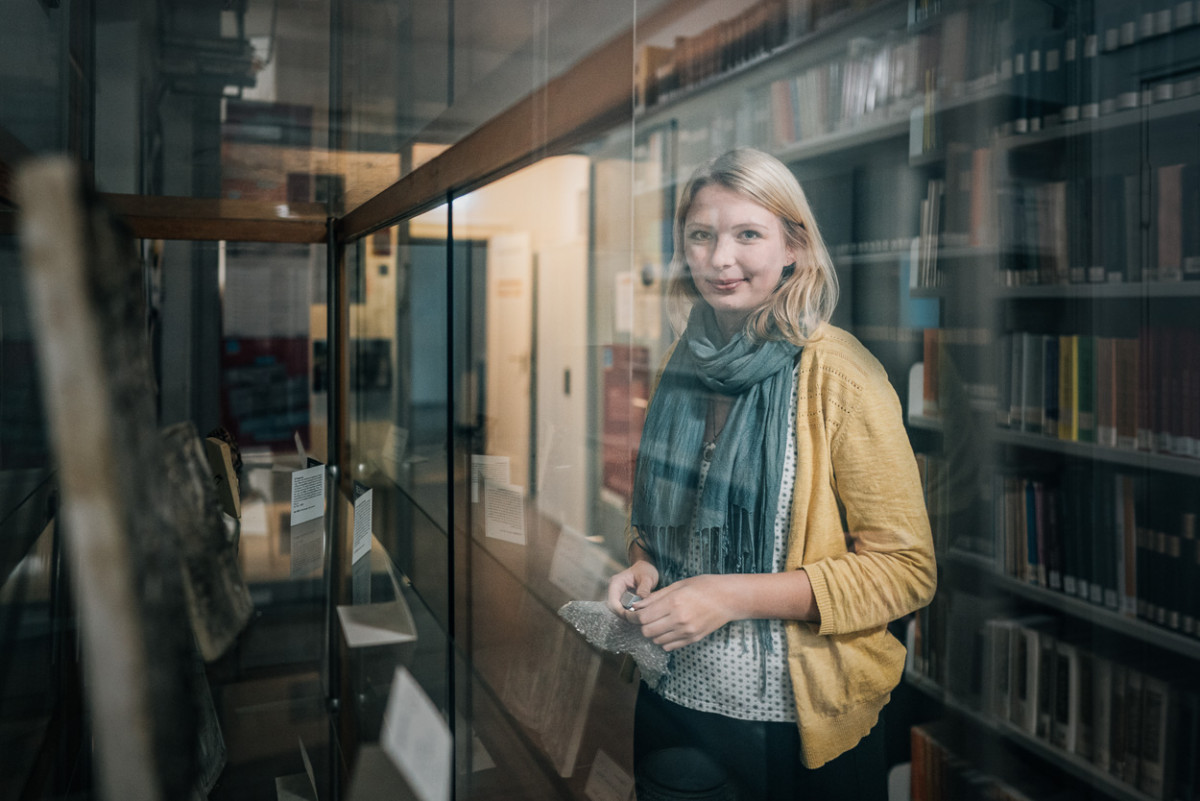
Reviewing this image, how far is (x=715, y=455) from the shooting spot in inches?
46.5

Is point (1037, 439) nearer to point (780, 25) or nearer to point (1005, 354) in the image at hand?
point (1005, 354)

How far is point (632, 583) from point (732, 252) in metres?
0.53

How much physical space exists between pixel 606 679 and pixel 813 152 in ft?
2.94

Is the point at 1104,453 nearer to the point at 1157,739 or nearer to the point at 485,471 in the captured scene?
the point at 1157,739

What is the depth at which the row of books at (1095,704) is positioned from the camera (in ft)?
2.92

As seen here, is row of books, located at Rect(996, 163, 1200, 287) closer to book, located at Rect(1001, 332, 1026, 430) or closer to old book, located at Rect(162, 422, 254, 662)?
book, located at Rect(1001, 332, 1026, 430)

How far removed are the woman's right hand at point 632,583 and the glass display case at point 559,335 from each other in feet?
0.18

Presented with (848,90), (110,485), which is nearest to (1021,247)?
(848,90)

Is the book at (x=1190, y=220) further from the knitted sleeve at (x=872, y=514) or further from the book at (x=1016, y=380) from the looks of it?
the knitted sleeve at (x=872, y=514)

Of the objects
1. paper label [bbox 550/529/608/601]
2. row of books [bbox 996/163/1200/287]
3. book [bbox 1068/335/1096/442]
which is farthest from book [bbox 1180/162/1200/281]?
paper label [bbox 550/529/608/601]

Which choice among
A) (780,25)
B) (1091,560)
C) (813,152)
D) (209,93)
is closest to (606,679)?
(1091,560)

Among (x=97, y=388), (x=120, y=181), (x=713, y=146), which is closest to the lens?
(x=97, y=388)

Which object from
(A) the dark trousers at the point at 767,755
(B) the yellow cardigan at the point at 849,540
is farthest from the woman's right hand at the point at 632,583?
(B) the yellow cardigan at the point at 849,540

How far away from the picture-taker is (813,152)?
1113 mm
